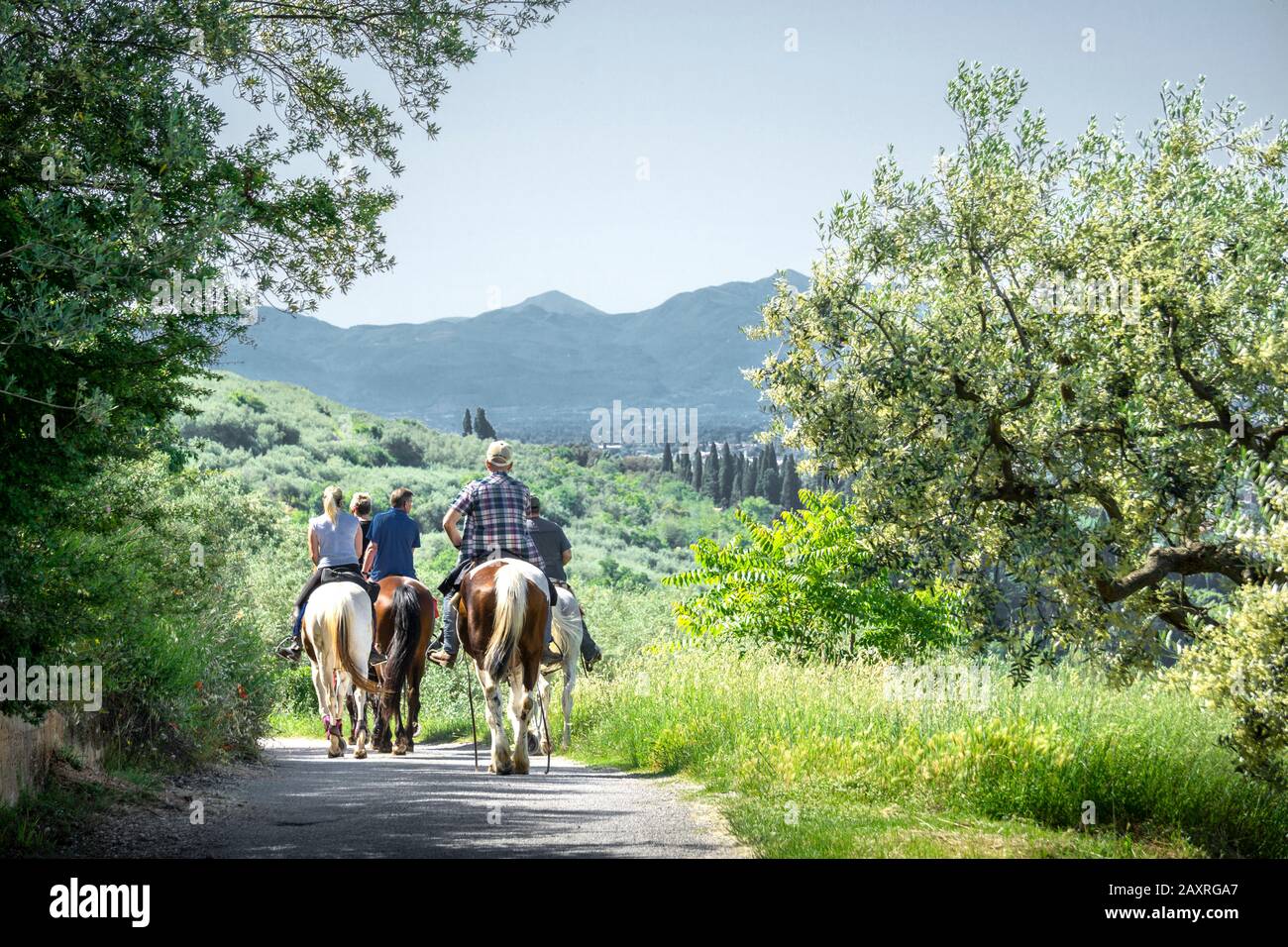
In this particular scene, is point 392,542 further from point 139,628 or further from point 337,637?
point 139,628

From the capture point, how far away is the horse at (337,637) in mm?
15648

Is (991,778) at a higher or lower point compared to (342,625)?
lower

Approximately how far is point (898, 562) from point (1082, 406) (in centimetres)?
285

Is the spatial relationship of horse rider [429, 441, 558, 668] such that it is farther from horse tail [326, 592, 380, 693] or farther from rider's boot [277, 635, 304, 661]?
rider's boot [277, 635, 304, 661]

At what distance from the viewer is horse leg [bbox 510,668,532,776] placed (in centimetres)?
1300

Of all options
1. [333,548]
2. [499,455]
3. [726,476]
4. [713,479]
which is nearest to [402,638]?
[333,548]

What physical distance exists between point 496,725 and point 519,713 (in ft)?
0.99

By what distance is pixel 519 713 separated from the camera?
43.0 ft

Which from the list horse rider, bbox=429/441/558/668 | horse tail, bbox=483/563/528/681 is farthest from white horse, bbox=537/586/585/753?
horse tail, bbox=483/563/528/681

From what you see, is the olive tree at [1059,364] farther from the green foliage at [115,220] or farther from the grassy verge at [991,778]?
the green foliage at [115,220]

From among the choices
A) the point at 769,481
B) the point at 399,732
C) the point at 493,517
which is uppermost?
the point at 769,481
